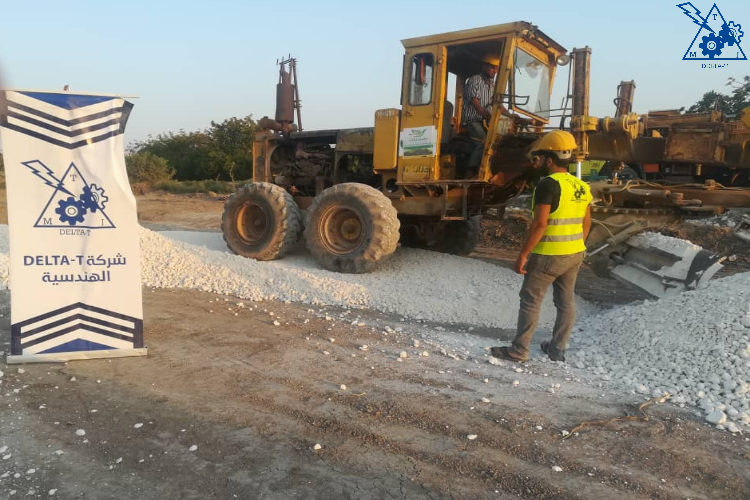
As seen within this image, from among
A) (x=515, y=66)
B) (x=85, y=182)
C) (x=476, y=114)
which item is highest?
(x=515, y=66)

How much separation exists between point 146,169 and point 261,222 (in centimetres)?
2533

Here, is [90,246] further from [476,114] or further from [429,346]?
[476,114]

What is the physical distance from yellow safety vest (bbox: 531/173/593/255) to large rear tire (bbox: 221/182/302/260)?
513 cm

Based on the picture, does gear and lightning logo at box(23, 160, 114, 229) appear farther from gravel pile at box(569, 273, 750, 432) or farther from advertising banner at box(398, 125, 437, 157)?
advertising banner at box(398, 125, 437, 157)

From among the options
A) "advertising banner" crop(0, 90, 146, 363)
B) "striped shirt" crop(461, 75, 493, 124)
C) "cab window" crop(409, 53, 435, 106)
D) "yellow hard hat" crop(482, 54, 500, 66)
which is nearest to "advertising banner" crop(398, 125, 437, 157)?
"cab window" crop(409, 53, 435, 106)

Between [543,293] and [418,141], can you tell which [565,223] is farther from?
[418,141]

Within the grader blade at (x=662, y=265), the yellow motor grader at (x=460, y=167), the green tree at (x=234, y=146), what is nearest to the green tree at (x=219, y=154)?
the green tree at (x=234, y=146)

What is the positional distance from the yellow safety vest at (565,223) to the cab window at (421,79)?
139 inches

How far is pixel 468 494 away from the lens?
267 centimetres

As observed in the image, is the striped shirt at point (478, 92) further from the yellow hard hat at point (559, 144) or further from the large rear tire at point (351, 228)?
the yellow hard hat at point (559, 144)

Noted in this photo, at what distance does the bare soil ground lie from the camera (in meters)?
2.74

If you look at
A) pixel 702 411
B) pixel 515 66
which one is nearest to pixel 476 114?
pixel 515 66

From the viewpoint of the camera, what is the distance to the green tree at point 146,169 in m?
31.5

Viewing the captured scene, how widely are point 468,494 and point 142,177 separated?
32296mm
